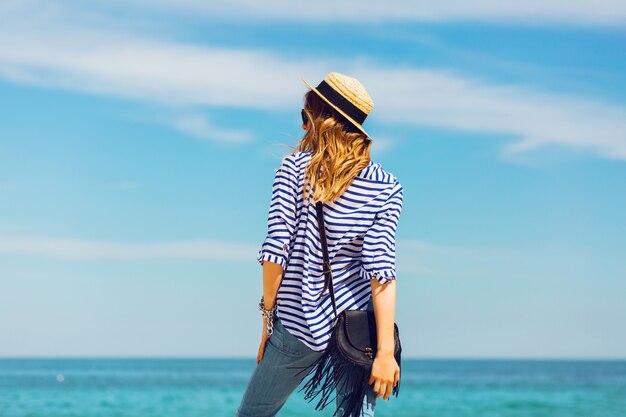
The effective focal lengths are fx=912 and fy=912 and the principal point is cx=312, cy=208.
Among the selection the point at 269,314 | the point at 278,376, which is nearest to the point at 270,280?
the point at 269,314

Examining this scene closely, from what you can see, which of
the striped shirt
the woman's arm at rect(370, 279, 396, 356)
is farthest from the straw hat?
the woman's arm at rect(370, 279, 396, 356)

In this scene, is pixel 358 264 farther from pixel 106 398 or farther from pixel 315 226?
pixel 106 398

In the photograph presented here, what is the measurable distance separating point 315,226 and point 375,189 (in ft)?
0.83

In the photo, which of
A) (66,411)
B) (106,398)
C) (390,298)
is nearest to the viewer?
(390,298)

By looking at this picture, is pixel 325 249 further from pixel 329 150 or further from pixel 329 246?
pixel 329 150

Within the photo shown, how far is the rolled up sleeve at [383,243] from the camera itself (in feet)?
10.3

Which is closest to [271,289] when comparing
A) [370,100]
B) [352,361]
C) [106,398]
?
[352,361]

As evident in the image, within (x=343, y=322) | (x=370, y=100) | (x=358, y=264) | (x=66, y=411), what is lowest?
(x=66, y=411)

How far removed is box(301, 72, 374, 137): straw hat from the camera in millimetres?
3262

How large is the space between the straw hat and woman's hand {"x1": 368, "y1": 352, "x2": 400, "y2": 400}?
800 millimetres

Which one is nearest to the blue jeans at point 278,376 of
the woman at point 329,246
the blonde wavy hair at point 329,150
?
the woman at point 329,246

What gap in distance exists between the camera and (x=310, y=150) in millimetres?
3318

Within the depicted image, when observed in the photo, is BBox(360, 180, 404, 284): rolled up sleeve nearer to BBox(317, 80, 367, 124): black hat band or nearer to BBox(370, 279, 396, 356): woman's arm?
BBox(370, 279, 396, 356): woman's arm

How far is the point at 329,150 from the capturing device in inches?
128
